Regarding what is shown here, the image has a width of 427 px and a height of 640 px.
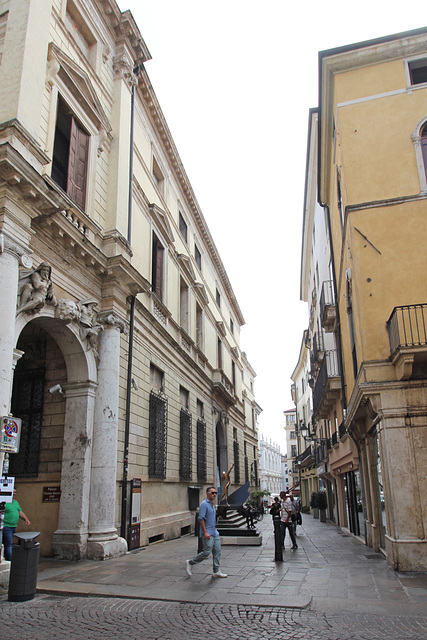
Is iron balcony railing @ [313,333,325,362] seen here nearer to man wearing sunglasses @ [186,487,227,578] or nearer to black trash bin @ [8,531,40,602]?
man wearing sunglasses @ [186,487,227,578]

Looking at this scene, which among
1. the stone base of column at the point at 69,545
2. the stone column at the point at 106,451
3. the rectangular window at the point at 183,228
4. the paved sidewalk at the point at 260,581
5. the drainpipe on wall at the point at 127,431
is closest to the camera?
the paved sidewalk at the point at 260,581

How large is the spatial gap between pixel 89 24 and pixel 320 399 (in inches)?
618

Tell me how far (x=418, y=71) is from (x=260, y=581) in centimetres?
1155

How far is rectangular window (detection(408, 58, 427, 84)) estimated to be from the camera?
454 inches

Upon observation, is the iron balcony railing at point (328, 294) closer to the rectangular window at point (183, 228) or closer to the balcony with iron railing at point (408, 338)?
the rectangular window at point (183, 228)

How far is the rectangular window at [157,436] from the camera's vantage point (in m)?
14.1

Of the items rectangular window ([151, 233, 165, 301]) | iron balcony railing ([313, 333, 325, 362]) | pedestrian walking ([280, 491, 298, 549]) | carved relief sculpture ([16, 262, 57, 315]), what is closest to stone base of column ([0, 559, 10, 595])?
carved relief sculpture ([16, 262, 57, 315])

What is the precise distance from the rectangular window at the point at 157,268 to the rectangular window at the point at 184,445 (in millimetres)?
4598

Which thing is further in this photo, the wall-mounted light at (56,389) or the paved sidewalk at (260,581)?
the wall-mounted light at (56,389)

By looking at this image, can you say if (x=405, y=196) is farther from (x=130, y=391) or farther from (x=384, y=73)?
(x=130, y=391)

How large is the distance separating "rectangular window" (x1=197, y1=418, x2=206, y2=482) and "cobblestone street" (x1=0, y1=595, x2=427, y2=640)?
43.2 ft

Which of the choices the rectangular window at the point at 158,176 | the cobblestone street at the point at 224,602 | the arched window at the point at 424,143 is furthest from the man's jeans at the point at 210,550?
the rectangular window at the point at 158,176

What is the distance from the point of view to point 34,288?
913 cm

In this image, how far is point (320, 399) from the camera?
67.7 feet
